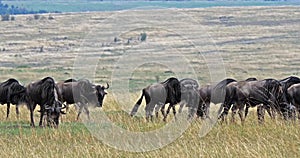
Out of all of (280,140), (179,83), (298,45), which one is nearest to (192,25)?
(298,45)

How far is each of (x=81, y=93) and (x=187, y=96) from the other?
3.24m

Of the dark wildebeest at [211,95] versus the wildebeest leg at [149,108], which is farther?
the wildebeest leg at [149,108]

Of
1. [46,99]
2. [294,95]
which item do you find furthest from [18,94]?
[294,95]

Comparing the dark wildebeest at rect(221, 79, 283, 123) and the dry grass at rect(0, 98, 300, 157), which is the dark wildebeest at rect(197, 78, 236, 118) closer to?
the dark wildebeest at rect(221, 79, 283, 123)

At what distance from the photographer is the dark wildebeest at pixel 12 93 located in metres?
21.8

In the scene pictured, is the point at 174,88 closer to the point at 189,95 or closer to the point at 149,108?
the point at 189,95

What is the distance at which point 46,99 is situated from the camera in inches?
787

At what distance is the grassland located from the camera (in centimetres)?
1527

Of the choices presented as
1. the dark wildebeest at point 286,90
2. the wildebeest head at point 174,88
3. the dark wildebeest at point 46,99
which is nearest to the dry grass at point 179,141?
the dark wildebeest at point 46,99

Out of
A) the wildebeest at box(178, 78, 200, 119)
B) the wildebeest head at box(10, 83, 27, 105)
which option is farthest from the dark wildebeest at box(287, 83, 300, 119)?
the wildebeest head at box(10, 83, 27, 105)

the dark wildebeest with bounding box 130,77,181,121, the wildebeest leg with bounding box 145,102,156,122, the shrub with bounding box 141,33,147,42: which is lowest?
the shrub with bounding box 141,33,147,42

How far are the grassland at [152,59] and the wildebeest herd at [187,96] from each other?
507mm

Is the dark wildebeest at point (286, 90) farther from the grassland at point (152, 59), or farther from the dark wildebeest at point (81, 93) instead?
the dark wildebeest at point (81, 93)

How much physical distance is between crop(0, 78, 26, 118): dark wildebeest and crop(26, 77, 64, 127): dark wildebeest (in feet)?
3.32
